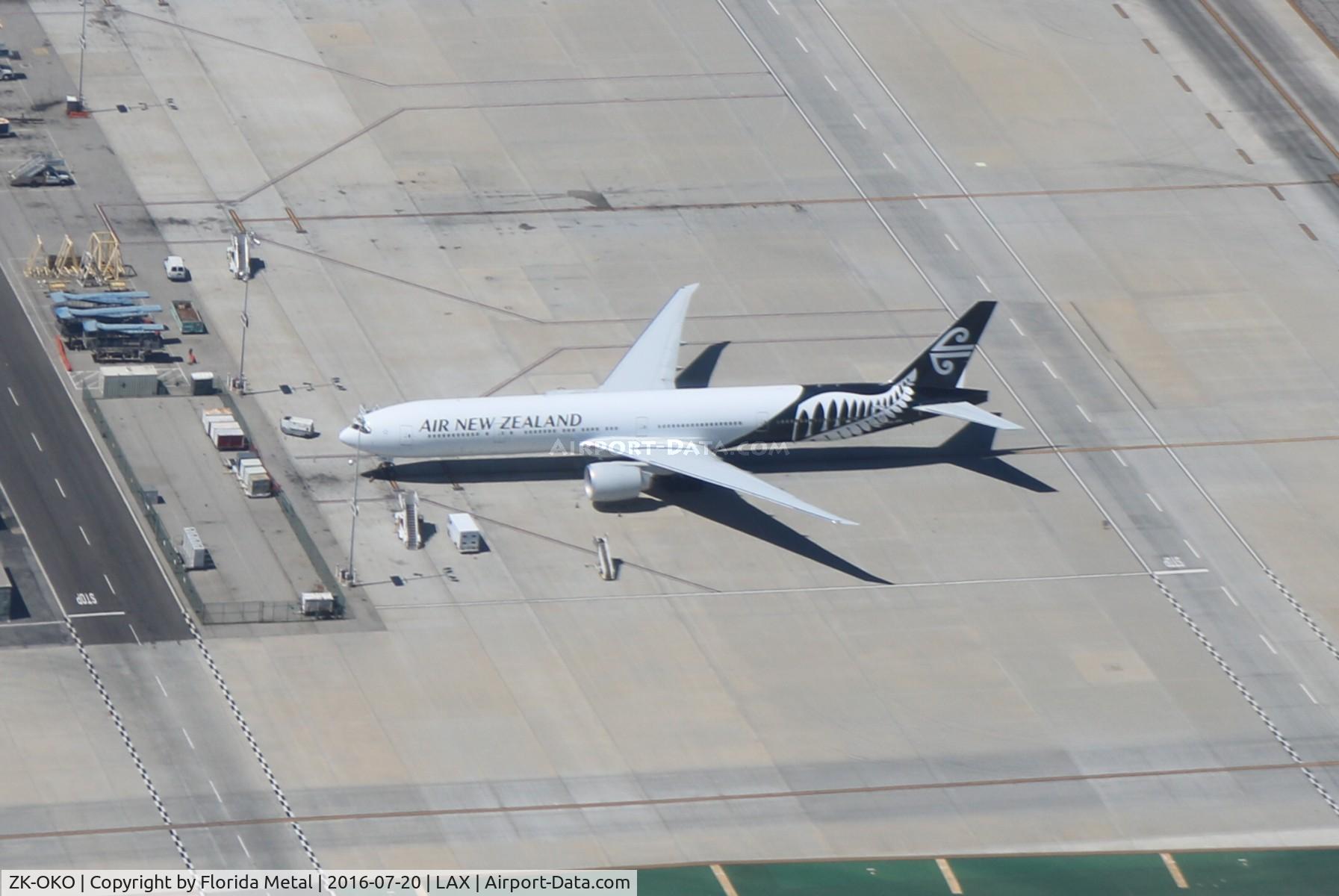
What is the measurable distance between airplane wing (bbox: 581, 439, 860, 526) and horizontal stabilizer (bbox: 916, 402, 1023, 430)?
798 cm

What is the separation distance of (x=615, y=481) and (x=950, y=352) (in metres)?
20.2

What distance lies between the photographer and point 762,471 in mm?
122250

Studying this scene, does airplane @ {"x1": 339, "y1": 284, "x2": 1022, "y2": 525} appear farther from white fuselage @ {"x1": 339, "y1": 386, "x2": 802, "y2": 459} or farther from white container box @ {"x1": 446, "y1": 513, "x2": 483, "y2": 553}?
white container box @ {"x1": 446, "y1": 513, "x2": 483, "y2": 553}

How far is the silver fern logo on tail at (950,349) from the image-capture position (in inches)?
4793

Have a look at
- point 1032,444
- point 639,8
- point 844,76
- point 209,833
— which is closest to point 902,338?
point 1032,444

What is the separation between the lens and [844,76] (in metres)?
160

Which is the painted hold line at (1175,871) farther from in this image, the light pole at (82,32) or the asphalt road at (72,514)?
the light pole at (82,32)

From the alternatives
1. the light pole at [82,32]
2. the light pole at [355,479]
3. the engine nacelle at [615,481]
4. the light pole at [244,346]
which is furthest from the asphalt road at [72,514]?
the light pole at [82,32]

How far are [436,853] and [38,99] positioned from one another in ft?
244

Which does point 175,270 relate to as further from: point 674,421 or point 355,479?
point 674,421

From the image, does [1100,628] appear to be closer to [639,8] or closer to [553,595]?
[553,595]

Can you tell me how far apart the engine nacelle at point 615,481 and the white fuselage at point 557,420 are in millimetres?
2287

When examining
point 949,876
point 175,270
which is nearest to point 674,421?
point 949,876

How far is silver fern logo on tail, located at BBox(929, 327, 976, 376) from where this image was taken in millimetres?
121750
